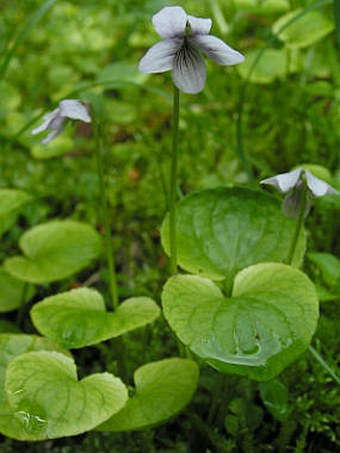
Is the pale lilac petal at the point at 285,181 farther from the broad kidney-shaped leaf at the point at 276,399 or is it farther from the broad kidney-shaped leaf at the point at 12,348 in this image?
the broad kidney-shaped leaf at the point at 12,348

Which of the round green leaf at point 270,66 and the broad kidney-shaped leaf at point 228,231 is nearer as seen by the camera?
the broad kidney-shaped leaf at point 228,231

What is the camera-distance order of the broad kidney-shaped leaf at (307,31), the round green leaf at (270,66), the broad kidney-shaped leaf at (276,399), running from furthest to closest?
the round green leaf at (270,66)
the broad kidney-shaped leaf at (307,31)
the broad kidney-shaped leaf at (276,399)

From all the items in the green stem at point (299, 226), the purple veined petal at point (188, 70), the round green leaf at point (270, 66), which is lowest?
the green stem at point (299, 226)

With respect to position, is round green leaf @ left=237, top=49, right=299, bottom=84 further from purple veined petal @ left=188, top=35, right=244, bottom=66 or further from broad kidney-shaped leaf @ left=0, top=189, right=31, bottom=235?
purple veined petal @ left=188, top=35, right=244, bottom=66

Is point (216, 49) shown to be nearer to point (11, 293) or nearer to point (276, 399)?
point (276, 399)

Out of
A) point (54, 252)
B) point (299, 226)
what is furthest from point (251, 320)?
point (54, 252)

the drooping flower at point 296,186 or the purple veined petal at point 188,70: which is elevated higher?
the purple veined petal at point 188,70

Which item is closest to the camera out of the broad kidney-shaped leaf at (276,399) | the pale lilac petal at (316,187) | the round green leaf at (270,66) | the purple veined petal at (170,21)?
the purple veined petal at (170,21)

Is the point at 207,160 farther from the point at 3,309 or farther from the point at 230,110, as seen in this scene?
the point at 3,309

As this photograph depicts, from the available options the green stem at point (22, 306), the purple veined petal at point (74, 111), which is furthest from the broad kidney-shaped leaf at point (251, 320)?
the green stem at point (22, 306)
